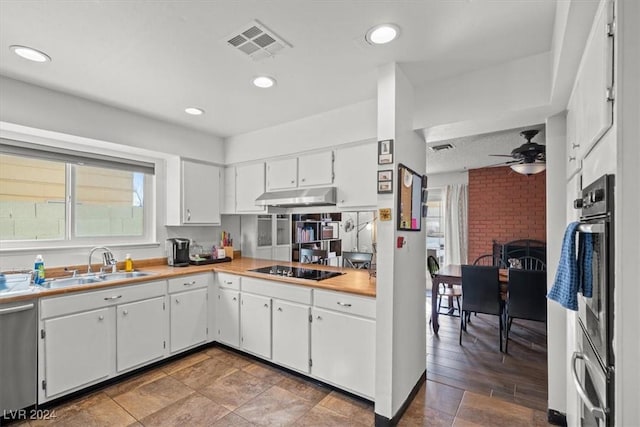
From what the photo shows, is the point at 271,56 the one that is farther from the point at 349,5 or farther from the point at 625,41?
the point at 625,41

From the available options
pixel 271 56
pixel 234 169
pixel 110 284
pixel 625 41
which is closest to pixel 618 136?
pixel 625 41

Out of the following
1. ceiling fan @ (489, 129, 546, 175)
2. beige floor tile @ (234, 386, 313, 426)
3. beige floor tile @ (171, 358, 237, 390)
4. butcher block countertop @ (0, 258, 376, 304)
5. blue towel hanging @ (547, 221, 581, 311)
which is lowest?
beige floor tile @ (234, 386, 313, 426)

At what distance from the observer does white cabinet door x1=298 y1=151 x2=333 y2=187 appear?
298 cm

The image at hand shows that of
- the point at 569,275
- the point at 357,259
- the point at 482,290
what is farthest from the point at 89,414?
the point at 482,290

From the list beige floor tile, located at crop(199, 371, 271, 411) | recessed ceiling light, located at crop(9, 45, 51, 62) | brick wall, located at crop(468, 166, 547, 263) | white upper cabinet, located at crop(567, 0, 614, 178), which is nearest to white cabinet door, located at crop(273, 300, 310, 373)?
beige floor tile, located at crop(199, 371, 271, 411)

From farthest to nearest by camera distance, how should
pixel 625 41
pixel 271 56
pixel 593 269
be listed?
pixel 271 56 → pixel 593 269 → pixel 625 41

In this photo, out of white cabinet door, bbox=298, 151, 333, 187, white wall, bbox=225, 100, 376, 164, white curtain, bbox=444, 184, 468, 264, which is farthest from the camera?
white curtain, bbox=444, 184, 468, 264

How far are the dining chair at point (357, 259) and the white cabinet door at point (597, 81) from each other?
230 cm

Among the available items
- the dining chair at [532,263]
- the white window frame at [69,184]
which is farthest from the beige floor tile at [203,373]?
the dining chair at [532,263]

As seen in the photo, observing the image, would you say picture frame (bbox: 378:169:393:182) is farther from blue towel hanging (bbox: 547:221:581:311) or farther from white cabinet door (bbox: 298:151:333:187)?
blue towel hanging (bbox: 547:221:581:311)

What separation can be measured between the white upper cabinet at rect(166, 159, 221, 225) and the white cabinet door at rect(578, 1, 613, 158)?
342 centimetres

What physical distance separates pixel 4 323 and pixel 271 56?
2.46m

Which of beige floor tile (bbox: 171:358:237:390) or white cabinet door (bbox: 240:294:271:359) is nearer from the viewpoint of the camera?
beige floor tile (bbox: 171:358:237:390)

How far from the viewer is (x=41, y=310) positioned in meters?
2.25
